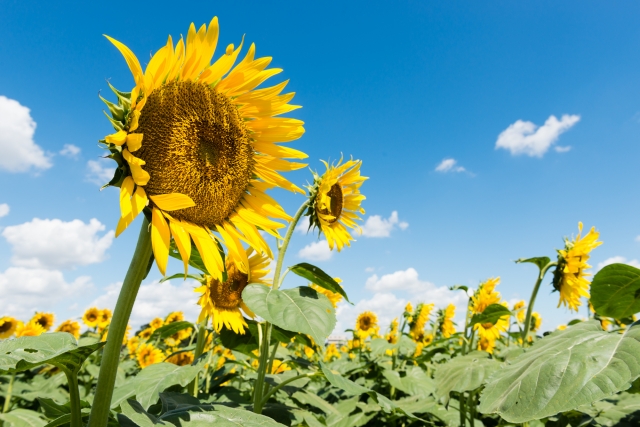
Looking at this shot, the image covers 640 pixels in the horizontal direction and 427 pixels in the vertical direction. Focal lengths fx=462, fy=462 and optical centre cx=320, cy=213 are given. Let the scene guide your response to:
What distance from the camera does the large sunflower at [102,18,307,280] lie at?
1.37m

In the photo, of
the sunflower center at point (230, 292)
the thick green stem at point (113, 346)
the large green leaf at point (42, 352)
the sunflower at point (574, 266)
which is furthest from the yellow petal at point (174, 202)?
the sunflower at point (574, 266)

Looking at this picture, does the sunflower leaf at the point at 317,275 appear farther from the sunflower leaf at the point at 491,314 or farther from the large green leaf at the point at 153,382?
the sunflower leaf at the point at 491,314

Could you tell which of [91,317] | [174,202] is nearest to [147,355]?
[91,317]

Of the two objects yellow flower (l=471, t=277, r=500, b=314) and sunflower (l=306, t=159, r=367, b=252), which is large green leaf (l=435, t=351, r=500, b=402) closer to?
sunflower (l=306, t=159, r=367, b=252)

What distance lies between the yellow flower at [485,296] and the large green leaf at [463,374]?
7.43 ft

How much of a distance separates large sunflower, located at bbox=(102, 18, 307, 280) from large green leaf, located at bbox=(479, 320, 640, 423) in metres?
0.98

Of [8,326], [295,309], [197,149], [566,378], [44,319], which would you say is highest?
[44,319]

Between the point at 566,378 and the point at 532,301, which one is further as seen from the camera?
the point at 532,301

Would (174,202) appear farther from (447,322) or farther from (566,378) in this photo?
(447,322)

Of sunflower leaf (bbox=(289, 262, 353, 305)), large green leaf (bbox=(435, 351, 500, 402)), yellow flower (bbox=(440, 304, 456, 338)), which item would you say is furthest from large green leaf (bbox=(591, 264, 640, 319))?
yellow flower (bbox=(440, 304, 456, 338))

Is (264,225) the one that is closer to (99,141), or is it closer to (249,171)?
(249,171)

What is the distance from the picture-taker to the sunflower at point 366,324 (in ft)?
26.9

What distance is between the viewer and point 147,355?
689 cm

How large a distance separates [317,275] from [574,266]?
8.71ft
